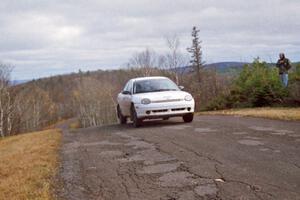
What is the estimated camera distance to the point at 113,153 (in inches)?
367

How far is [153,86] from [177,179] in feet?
26.8

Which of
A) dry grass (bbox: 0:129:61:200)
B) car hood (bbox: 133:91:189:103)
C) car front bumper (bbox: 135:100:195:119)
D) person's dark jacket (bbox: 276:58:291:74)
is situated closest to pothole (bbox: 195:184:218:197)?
dry grass (bbox: 0:129:61:200)

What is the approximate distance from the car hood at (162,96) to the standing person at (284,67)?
6415 millimetres

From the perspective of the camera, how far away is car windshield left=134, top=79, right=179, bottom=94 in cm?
1449

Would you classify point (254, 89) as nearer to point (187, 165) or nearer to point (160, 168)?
point (187, 165)

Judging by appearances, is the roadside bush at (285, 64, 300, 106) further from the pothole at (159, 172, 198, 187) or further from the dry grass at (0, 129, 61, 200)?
the pothole at (159, 172, 198, 187)

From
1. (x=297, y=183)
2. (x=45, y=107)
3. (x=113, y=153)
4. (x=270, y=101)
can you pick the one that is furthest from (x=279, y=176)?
(x=45, y=107)

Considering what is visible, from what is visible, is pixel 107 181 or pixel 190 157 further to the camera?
pixel 190 157

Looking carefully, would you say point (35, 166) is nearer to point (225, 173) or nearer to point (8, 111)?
point (225, 173)

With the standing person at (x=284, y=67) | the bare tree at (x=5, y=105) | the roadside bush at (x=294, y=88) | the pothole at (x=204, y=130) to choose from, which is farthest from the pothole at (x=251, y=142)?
the bare tree at (x=5, y=105)

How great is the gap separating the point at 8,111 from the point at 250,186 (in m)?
47.2

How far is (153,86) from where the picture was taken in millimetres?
14648

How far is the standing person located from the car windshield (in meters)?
5.96

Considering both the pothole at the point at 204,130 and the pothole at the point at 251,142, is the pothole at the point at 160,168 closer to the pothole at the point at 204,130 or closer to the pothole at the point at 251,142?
the pothole at the point at 251,142
